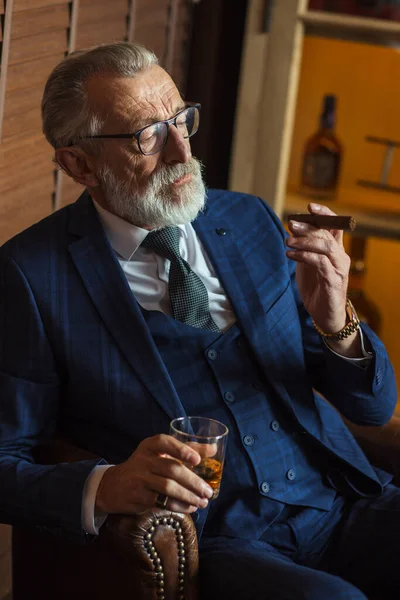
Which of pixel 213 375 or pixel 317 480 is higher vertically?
pixel 213 375

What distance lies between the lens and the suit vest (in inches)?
65.6

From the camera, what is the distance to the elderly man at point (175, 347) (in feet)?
5.32

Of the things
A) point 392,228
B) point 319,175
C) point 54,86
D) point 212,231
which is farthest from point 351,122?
point 54,86

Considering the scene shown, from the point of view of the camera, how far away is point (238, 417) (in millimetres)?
1683

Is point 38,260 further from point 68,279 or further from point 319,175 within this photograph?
point 319,175

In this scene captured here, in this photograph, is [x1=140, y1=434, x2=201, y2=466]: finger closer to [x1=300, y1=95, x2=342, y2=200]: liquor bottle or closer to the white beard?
the white beard

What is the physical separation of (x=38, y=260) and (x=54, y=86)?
0.34 metres

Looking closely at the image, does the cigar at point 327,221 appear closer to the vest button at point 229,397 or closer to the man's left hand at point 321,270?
the man's left hand at point 321,270

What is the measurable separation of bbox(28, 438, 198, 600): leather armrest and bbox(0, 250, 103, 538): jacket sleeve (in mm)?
121

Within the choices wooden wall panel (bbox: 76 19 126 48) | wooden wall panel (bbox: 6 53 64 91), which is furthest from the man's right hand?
wooden wall panel (bbox: 76 19 126 48)

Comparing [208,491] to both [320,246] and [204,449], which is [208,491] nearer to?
[204,449]

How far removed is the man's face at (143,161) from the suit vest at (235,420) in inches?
8.1

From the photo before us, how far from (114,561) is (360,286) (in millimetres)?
1802

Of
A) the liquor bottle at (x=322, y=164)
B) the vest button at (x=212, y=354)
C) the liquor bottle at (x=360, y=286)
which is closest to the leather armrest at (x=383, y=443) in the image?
the vest button at (x=212, y=354)
